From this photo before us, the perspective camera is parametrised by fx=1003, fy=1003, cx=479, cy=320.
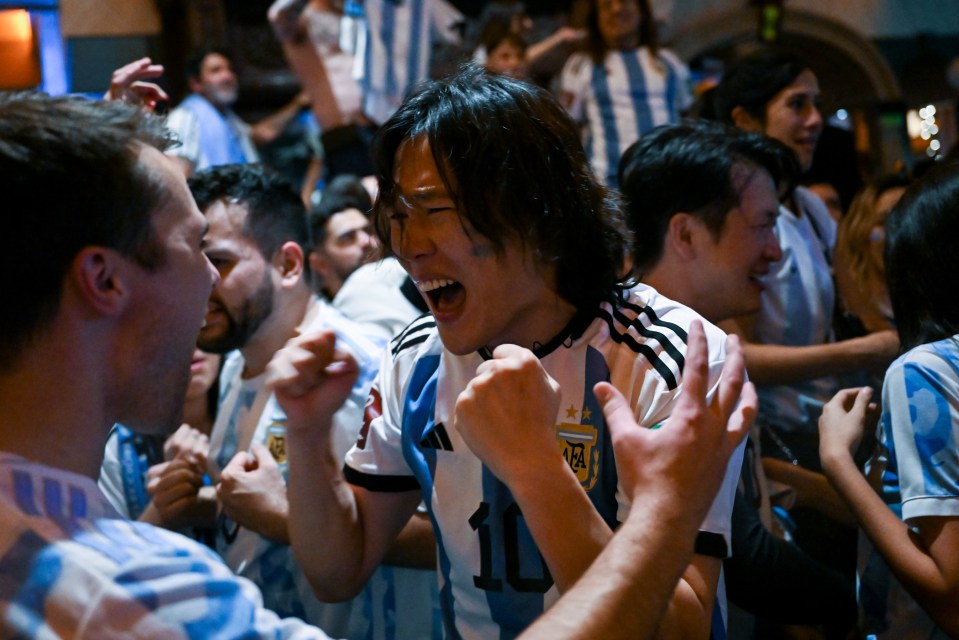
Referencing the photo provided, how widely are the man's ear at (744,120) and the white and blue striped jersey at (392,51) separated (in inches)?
88.3

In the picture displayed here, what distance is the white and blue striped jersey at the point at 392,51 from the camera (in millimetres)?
5570

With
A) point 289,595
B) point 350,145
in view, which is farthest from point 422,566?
point 350,145

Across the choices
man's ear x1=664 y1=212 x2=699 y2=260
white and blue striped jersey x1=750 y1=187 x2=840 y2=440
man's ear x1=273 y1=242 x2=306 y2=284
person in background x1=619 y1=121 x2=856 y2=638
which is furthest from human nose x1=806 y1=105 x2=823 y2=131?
man's ear x1=273 y1=242 x2=306 y2=284

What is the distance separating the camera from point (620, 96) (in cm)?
533

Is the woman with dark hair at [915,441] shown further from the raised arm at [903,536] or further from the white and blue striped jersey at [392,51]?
the white and blue striped jersey at [392,51]

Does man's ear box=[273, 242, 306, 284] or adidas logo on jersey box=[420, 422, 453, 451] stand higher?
adidas logo on jersey box=[420, 422, 453, 451]

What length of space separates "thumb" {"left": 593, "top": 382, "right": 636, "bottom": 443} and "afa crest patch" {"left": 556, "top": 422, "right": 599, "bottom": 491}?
1.22 ft

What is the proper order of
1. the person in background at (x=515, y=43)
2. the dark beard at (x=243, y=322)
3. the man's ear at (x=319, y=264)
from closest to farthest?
1. the dark beard at (x=243, y=322)
2. the man's ear at (x=319, y=264)
3. the person in background at (x=515, y=43)

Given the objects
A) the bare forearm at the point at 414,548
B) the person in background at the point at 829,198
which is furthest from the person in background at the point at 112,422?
the person in background at the point at 829,198

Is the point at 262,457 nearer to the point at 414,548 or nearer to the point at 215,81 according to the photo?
the point at 414,548

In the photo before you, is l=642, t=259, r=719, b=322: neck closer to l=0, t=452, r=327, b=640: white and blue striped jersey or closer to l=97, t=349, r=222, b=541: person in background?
l=97, t=349, r=222, b=541: person in background

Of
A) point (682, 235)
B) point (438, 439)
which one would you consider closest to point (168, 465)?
point (438, 439)

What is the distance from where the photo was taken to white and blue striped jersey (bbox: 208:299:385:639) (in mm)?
2535

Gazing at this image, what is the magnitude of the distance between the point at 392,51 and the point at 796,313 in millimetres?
3255
